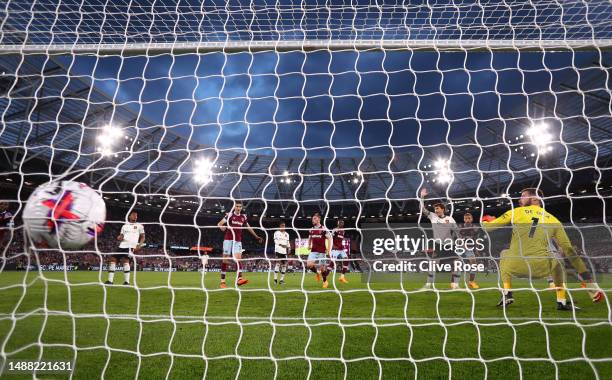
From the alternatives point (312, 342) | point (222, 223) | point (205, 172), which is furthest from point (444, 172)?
point (222, 223)

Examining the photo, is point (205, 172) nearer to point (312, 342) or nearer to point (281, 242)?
point (312, 342)

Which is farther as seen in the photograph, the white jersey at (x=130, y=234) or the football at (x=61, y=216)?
the white jersey at (x=130, y=234)

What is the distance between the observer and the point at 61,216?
3129mm

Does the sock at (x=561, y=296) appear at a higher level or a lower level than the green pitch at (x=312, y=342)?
higher

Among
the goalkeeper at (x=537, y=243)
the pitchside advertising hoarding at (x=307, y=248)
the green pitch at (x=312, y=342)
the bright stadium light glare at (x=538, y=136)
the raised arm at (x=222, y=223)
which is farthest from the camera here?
the pitchside advertising hoarding at (x=307, y=248)

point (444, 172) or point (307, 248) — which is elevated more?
point (307, 248)

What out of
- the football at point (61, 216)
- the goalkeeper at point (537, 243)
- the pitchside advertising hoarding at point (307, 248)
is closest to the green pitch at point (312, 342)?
the football at point (61, 216)

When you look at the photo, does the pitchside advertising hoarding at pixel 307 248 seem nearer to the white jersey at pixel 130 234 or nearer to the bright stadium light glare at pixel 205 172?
the bright stadium light glare at pixel 205 172

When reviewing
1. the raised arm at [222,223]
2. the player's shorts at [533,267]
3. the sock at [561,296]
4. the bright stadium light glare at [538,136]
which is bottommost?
the sock at [561,296]

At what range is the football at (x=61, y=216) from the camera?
10.0ft

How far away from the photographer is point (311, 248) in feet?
29.5

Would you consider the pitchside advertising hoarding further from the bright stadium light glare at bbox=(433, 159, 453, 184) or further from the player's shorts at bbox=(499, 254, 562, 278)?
the player's shorts at bbox=(499, 254, 562, 278)

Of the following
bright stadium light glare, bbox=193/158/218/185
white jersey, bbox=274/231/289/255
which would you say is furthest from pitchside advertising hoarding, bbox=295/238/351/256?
bright stadium light glare, bbox=193/158/218/185

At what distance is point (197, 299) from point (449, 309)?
4.00 meters
